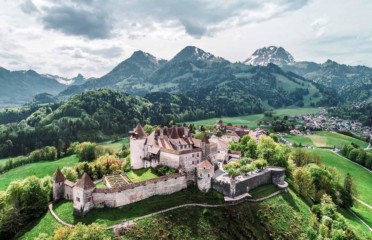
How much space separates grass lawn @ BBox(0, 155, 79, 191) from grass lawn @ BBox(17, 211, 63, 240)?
82.6m

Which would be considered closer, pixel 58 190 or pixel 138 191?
pixel 138 191

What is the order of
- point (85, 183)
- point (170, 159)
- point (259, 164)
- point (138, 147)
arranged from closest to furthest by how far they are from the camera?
point (85, 183), point (170, 159), point (138, 147), point (259, 164)

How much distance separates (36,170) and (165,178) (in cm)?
11198

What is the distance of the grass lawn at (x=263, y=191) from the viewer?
90.2 metres

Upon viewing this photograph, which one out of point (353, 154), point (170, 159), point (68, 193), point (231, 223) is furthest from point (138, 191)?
point (353, 154)

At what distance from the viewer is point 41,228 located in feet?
236

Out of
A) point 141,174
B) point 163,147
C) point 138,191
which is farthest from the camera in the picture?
point 163,147

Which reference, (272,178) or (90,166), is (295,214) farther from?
(90,166)

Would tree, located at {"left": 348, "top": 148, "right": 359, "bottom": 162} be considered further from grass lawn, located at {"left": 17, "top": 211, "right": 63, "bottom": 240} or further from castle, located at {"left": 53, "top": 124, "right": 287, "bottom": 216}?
grass lawn, located at {"left": 17, "top": 211, "right": 63, "bottom": 240}

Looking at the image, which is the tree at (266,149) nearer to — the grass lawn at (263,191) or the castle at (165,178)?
the castle at (165,178)

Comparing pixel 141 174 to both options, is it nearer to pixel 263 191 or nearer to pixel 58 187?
pixel 58 187

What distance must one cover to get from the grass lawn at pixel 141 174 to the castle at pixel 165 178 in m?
1.94

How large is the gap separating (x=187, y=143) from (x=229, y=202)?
75.6 feet

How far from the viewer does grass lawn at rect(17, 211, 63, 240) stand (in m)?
70.2
